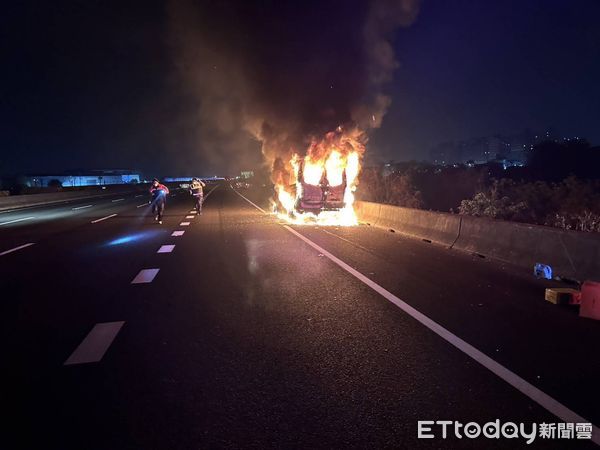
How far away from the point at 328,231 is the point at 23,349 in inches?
432

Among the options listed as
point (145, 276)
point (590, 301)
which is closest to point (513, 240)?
point (590, 301)

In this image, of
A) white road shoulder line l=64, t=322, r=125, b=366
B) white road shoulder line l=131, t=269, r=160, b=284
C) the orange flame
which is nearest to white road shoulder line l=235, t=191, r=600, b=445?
white road shoulder line l=64, t=322, r=125, b=366

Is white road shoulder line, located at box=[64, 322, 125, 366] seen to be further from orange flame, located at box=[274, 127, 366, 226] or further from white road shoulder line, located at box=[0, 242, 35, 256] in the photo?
orange flame, located at box=[274, 127, 366, 226]

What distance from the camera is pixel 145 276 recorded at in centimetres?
802

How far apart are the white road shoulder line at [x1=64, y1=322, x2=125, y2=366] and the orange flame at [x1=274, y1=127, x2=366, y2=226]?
12475 millimetres

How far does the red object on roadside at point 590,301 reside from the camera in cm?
541

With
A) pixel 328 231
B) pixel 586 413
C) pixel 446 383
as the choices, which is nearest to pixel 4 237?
pixel 328 231

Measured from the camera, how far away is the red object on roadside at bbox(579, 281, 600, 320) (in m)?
5.41

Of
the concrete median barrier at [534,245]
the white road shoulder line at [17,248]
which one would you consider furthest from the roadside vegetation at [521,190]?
the white road shoulder line at [17,248]

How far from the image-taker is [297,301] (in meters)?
6.25

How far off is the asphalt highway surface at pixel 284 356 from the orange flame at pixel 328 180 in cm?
970

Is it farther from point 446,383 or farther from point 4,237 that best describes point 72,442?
point 4,237

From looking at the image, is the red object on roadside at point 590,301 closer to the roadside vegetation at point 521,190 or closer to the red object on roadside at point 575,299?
the red object on roadside at point 575,299

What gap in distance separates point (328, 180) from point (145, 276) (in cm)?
1157
